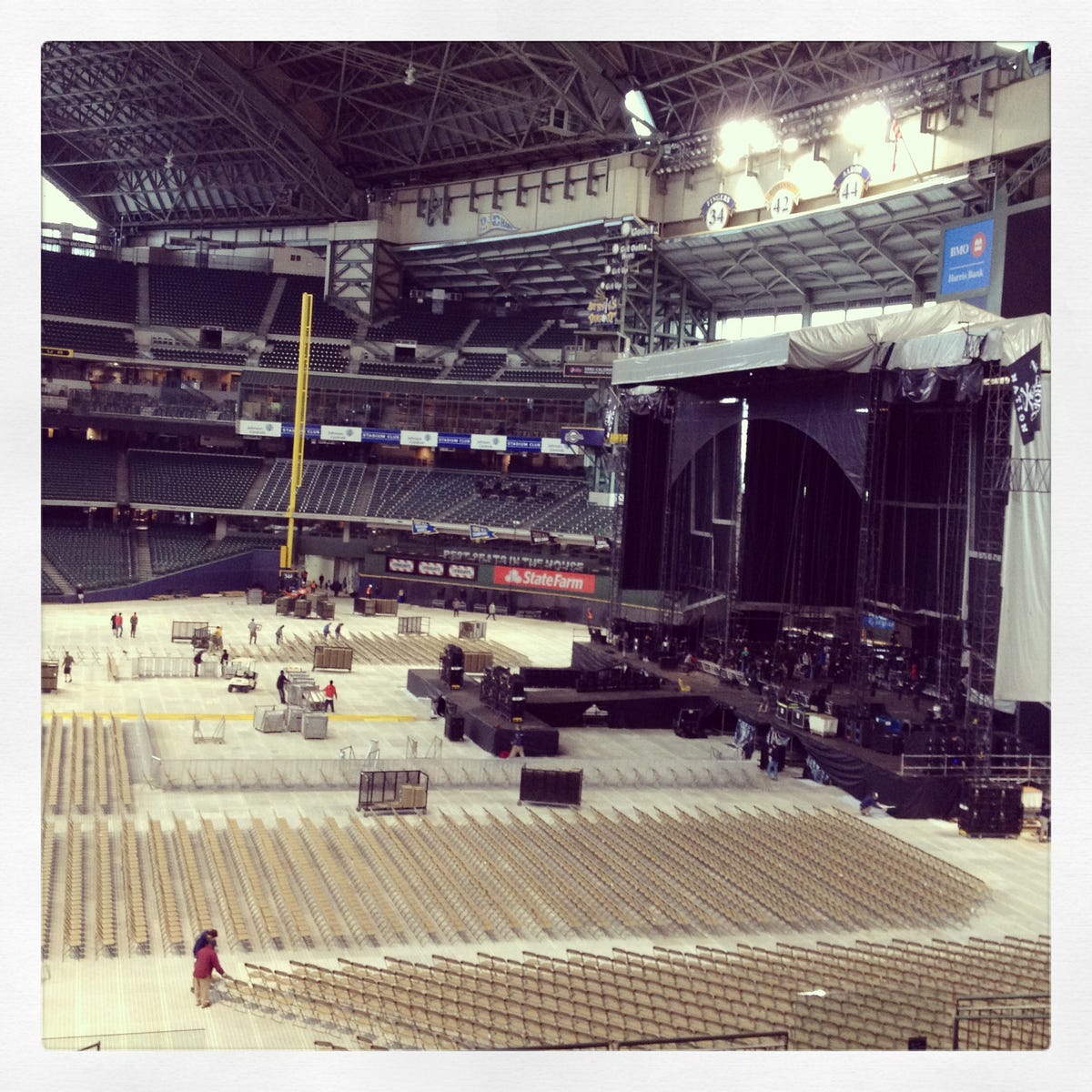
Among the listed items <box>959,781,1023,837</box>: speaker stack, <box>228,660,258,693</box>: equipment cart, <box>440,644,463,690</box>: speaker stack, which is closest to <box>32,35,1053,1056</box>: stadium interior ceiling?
<box>959,781,1023,837</box>: speaker stack

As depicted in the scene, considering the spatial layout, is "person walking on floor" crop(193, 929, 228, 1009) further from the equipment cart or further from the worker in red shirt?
the equipment cart

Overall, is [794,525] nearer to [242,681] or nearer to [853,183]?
[853,183]

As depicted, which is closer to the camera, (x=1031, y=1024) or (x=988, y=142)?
(x=1031, y=1024)

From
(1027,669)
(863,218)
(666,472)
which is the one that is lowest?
(1027,669)

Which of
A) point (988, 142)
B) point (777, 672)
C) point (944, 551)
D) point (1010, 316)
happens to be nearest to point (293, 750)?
point (777, 672)

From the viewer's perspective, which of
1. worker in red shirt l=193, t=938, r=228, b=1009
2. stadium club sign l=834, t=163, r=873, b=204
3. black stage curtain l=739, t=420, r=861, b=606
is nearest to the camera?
worker in red shirt l=193, t=938, r=228, b=1009

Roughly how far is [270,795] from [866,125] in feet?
104

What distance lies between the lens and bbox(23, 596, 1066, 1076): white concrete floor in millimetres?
15969

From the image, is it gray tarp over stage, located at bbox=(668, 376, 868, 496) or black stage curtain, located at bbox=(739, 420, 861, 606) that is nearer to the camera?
gray tarp over stage, located at bbox=(668, 376, 868, 496)

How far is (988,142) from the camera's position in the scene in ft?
126

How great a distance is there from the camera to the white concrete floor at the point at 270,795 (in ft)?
52.4

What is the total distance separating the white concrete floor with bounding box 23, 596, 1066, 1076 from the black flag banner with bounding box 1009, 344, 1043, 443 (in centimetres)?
864

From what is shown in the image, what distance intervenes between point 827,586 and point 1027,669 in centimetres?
1942
